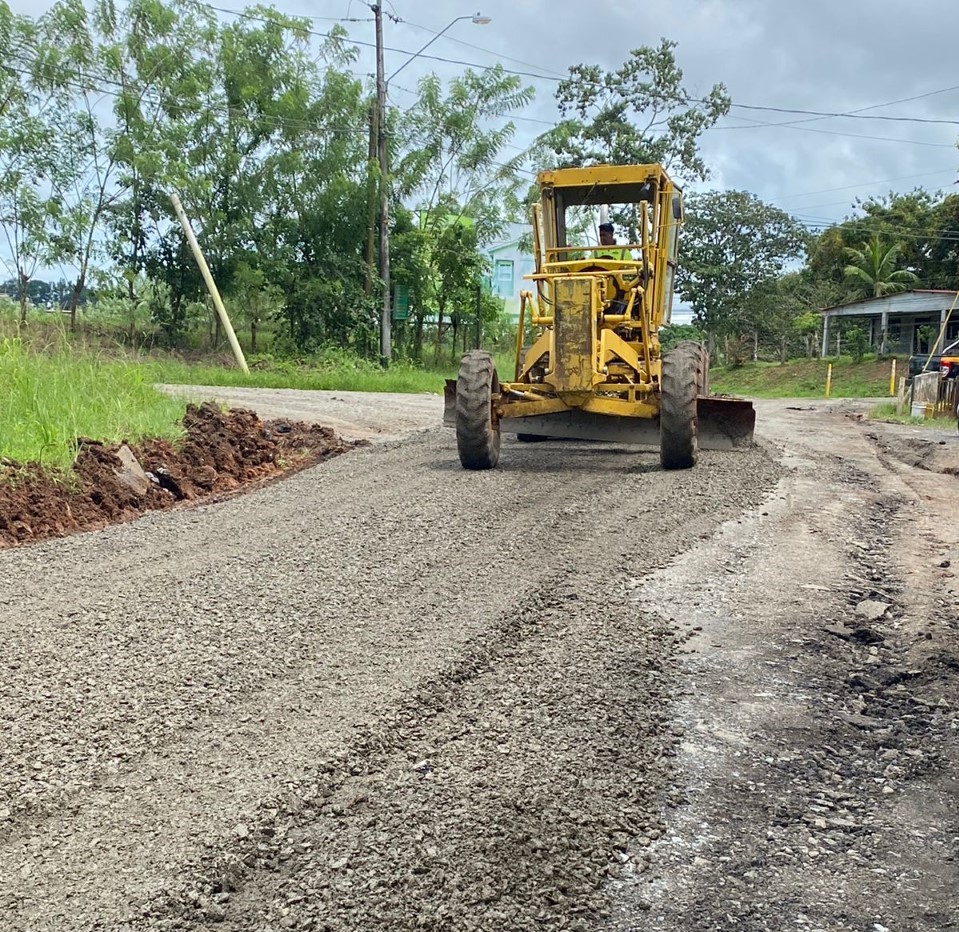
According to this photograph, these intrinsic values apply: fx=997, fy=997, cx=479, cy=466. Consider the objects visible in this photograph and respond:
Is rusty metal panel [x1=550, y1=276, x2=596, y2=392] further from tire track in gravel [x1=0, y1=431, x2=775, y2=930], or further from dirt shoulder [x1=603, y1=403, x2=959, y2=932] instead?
dirt shoulder [x1=603, y1=403, x2=959, y2=932]

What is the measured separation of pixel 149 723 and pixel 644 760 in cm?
162

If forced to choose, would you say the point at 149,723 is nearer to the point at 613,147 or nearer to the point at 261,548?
the point at 261,548

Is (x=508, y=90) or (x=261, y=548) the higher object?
(x=508, y=90)

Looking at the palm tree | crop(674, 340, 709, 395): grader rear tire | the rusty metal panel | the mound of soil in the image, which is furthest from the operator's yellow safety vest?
the palm tree

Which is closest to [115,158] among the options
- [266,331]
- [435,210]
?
[266,331]

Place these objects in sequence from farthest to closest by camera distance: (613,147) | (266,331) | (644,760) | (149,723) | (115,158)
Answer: (613,147) < (266,331) < (115,158) < (149,723) < (644,760)

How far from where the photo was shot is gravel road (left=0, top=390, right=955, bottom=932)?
2.44 metres

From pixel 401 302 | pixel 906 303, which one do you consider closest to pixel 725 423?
pixel 401 302

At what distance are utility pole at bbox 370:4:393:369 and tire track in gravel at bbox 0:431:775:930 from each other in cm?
1812

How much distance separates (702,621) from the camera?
14.9ft

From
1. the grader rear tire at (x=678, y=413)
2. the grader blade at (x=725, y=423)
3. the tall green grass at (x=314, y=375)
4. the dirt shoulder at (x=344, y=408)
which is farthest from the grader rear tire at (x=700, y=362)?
the tall green grass at (x=314, y=375)

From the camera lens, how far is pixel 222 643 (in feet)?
13.4

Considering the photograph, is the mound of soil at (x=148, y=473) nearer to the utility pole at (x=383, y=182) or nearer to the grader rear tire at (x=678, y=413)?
the grader rear tire at (x=678, y=413)

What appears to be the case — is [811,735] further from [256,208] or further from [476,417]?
[256,208]
